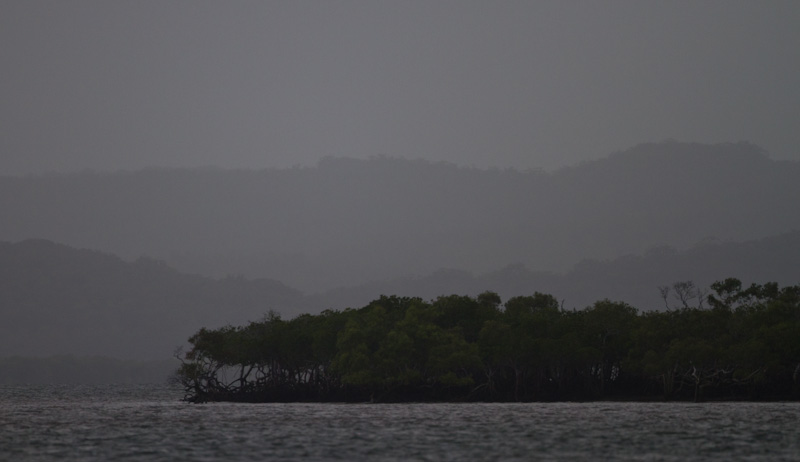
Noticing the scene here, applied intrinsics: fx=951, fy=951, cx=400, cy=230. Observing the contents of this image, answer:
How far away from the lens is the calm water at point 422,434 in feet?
146

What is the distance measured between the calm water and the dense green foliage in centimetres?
717

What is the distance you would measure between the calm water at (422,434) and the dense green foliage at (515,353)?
7169 mm

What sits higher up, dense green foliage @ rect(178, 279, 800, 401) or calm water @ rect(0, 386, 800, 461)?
dense green foliage @ rect(178, 279, 800, 401)

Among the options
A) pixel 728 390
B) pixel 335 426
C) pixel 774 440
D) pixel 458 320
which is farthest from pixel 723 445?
pixel 458 320

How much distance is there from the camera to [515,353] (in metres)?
89.1

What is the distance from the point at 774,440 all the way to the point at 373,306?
6137cm

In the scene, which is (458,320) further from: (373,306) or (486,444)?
(486,444)

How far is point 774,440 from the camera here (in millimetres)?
48531

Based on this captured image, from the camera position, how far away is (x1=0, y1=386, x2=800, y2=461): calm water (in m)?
44.5

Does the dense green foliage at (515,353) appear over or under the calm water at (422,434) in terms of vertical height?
over

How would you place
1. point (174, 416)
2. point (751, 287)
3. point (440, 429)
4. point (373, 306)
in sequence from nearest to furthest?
point (440, 429) < point (174, 416) < point (751, 287) < point (373, 306)

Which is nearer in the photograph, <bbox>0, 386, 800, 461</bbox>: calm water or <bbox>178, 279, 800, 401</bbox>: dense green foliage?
<bbox>0, 386, 800, 461</bbox>: calm water

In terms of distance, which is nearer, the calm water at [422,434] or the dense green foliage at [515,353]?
the calm water at [422,434]

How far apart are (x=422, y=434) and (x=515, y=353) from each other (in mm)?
36128
